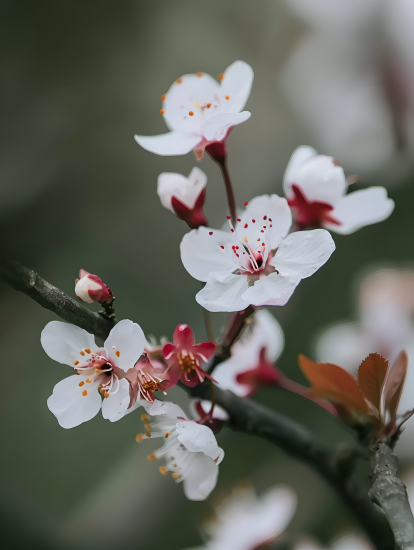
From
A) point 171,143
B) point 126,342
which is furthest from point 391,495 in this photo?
point 171,143

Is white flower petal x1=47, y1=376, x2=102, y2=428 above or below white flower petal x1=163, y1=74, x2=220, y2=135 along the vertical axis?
below

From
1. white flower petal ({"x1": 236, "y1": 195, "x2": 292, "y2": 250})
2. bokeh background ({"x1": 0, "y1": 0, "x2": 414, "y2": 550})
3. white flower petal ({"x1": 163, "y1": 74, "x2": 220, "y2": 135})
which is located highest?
white flower petal ({"x1": 163, "y1": 74, "x2": 220, "y2": 135})

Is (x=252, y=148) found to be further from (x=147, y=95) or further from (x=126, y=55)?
(x=126, y=55)

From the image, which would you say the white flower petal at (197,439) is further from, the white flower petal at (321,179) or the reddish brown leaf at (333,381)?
the white flower petal at (321,179)

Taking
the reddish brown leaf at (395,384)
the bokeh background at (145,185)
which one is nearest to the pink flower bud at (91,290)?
the reddish brown leaf at (395,384)

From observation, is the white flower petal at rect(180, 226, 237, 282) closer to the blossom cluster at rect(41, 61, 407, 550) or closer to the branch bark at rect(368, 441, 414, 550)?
the blossom cluster at rect(41, 61, 407, 550)

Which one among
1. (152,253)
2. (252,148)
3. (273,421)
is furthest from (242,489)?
(252,148)

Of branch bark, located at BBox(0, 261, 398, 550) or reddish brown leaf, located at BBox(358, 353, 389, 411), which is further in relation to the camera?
branch bark, located at BBox(0, 261, 398, 550)

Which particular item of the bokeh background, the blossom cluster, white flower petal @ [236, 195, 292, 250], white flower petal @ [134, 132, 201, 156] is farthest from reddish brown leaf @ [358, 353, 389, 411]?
the bokeh background
